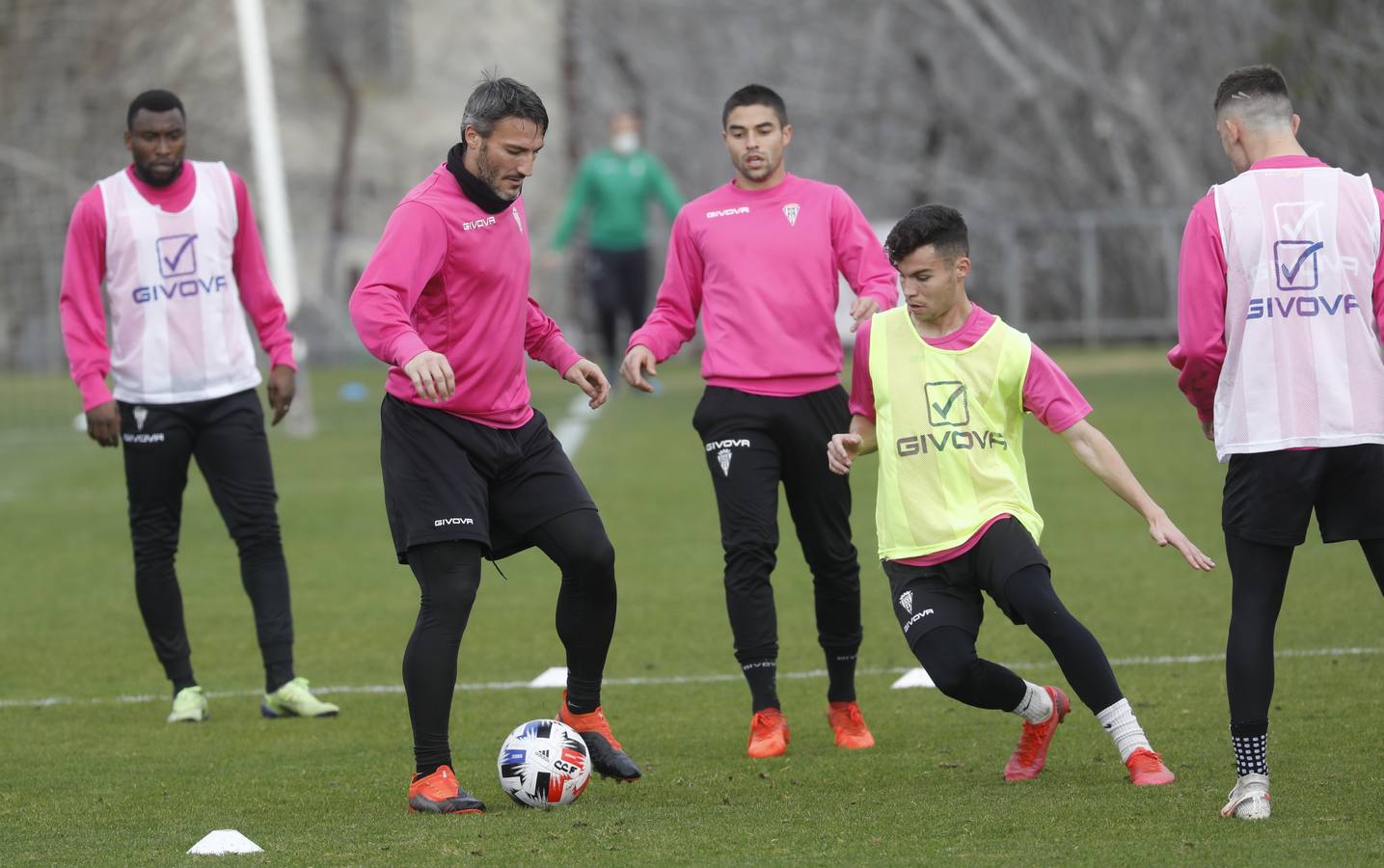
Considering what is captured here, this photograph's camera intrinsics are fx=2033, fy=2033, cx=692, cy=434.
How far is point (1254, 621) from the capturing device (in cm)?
540

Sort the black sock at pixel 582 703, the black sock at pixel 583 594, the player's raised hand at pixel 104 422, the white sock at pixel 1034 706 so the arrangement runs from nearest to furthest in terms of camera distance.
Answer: the white sock at pixel 1034 706, the black sock at pixel 583 594, the black sock at pixel 582 703, the player's raised hand at pixel 104 422

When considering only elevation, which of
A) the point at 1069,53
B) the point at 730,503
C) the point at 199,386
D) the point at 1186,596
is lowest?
the point at 1186,596

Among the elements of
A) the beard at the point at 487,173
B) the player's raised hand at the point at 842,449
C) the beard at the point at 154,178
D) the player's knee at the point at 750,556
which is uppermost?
the beard at the point at 154,178

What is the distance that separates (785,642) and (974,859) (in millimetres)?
4003

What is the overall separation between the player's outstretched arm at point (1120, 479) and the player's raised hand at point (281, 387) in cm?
317

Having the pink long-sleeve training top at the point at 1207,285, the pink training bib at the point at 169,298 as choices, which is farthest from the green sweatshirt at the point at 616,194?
the pink long-sleeve training top at the point at 1207,285

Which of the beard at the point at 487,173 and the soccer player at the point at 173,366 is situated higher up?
the beard at the point at 487,173

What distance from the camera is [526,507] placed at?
6.06 meters

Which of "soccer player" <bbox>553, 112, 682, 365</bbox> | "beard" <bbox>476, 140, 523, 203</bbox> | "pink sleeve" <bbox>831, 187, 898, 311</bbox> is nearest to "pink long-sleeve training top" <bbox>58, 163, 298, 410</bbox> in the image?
"beard" <bbox>476, 140, 523, 203</bbox>

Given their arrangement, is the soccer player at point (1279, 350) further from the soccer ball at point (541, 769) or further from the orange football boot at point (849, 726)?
the soccer ball at point (541, 769)

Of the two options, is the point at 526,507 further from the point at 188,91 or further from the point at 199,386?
the point at 188,91

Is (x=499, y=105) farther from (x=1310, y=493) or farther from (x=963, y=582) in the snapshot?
(x=1310, y=493)

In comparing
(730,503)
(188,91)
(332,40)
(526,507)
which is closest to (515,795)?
(526,507)

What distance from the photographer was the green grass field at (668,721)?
208 inches
